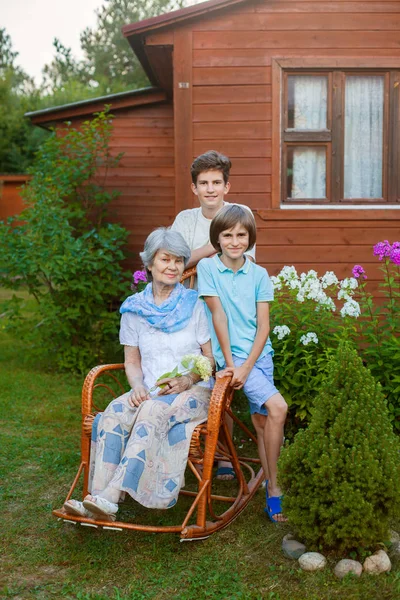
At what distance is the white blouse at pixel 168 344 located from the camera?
3484 millimetres

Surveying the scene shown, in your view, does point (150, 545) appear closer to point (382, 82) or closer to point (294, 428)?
point (294, 428)

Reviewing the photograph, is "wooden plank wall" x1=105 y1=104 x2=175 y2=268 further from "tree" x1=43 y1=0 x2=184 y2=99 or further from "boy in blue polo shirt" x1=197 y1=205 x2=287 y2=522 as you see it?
"tree" x1=43 y1=0 x2=184 y2=99

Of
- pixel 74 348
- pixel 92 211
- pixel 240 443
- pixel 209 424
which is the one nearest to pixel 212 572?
pixel 209 424

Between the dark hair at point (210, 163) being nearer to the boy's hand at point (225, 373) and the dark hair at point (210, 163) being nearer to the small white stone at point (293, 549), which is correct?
the boy's hand at point (225, 373)

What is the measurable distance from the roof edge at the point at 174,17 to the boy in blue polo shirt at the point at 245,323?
320 centimetres

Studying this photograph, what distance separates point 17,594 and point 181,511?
1.04m

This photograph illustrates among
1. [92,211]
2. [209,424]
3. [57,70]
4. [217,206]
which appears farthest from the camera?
[57,70]

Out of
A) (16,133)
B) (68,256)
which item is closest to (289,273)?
(68,256)

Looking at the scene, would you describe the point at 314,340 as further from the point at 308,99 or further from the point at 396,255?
the point at 308,99

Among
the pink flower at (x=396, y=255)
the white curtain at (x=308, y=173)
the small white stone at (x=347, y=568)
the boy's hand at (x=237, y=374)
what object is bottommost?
the small white stone at (x=347, y=568)

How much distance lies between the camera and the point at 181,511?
3.59 metres

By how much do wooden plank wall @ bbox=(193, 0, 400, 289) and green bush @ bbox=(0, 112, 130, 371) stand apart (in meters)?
1.58

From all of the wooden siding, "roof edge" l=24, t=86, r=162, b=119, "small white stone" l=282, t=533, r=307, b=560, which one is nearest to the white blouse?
"small white stone" l=282, t=533, r=307, b=560

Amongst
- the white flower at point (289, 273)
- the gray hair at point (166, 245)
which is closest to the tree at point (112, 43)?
the white flower at point (289, 273)
